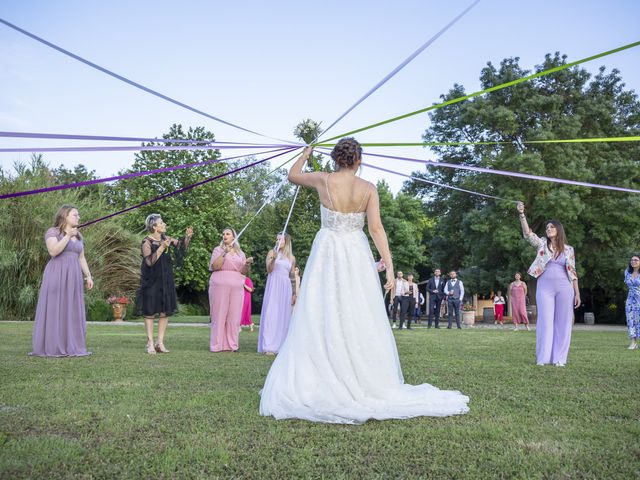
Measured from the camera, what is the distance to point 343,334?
5.66 metres

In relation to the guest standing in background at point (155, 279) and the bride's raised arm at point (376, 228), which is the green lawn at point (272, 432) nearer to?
the bride's raised arm at point (376, 228)

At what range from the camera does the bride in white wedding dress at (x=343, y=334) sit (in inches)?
211

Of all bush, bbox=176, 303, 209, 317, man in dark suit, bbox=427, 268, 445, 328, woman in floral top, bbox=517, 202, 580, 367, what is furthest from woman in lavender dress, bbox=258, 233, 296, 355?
bush, bbox=176, 303, 209, 317

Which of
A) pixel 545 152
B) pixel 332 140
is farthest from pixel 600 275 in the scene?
pixel 332 140

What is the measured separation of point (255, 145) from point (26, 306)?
74.7 ft

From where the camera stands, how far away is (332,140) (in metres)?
6.39

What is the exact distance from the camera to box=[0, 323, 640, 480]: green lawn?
368 cm

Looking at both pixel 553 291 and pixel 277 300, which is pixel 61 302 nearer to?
pixel 277 300

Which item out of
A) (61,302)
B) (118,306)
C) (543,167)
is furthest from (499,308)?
(61,302)

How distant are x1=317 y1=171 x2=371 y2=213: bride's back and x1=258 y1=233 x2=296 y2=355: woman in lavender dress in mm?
5367

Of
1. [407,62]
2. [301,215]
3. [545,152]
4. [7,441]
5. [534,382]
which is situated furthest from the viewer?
[301,215]

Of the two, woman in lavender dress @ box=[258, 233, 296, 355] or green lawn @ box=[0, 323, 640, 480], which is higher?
woman in lavender dress @ box=[258, 233, 296, 355]

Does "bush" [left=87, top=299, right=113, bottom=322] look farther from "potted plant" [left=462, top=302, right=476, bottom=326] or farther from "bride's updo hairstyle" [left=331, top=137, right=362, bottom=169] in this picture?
"bride's updo hairstyle" [left=331, top=137, right=362, bottom=169]

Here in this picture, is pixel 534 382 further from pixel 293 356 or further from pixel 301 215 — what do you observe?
pixel 301 215
